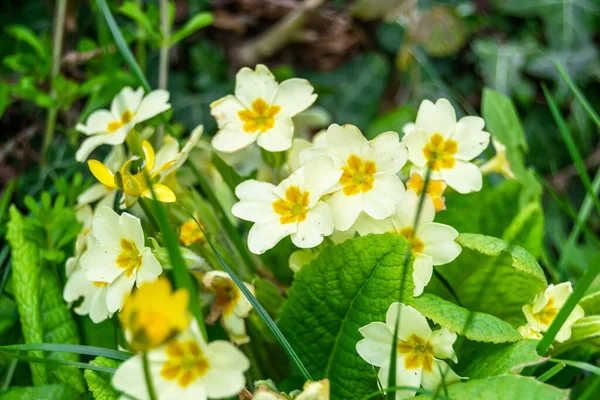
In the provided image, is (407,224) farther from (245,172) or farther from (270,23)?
(270,23)

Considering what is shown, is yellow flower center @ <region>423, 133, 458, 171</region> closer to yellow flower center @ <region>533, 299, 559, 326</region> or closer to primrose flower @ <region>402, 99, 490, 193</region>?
primrose flower @ <region>402, 99, 490, 193</region>

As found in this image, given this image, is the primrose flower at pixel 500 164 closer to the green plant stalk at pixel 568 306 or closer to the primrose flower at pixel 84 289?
the green plant stalk at pixel 568 306

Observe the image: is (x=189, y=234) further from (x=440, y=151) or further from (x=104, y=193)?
(x=440, y=151)

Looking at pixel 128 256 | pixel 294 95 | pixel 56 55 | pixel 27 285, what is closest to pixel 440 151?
pixel 294 95

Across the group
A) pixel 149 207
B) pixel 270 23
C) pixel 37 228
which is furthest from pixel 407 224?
pixel 270 23

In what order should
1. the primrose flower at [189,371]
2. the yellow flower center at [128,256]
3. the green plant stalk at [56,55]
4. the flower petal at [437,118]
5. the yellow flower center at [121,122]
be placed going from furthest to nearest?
the green plant stalk at [56,55] < the yellow flower center at [121,122] < the flower petal at [437,118] < the yellow flower center at [128,256] < the primrose flower at [189,371]

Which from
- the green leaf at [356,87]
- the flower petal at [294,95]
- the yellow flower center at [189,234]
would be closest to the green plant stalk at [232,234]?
the yellow flower center at [189,234]
